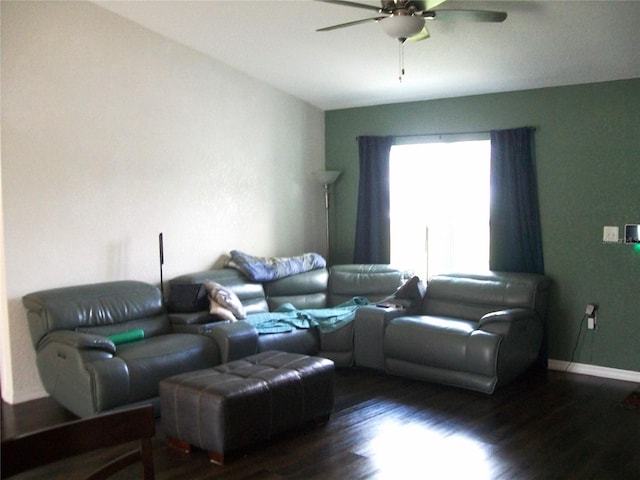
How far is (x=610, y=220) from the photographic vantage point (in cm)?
486

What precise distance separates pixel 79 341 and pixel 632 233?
13.4 feet

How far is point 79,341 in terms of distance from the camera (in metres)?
3.73

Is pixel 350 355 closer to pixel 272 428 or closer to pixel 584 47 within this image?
pixel 272 428

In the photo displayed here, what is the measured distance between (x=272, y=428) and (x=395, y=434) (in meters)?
0.76

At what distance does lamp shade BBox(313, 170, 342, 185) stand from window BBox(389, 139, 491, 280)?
587 mm

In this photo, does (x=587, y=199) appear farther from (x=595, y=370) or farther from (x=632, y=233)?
(x=595, y=370)

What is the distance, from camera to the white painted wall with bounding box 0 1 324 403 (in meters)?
4.22

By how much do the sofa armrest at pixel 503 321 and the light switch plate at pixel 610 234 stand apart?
97cm

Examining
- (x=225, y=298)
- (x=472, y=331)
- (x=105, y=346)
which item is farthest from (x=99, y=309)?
(x=472, y=331)

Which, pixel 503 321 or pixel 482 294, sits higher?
pixel 482 294

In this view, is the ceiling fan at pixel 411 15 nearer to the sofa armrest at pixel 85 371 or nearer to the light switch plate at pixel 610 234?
the light switch plate at pixel 610 234

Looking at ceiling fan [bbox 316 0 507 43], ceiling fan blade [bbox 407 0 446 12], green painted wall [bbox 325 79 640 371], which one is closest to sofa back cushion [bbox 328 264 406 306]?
green painted wall [bbox 325 79 640 371]

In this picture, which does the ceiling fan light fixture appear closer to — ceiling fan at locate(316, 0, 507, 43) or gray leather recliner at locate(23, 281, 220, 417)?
ceiling fan at locate(316, 0, 507, 43)

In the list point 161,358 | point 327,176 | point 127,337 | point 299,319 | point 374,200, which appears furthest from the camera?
point 327,176
